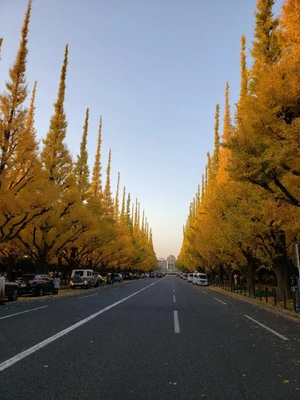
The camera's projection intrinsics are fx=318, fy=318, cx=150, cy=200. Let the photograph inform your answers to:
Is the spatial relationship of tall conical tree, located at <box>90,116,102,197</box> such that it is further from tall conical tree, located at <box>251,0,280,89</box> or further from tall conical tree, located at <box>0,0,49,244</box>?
tall conical tree, located at <box>251,0,280,89</box>

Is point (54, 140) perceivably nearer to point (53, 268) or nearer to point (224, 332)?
point (224, 332)

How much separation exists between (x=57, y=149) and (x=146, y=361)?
24.1 metres

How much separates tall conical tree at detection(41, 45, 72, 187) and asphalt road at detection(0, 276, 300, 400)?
1918cm

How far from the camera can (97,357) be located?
5652 mm

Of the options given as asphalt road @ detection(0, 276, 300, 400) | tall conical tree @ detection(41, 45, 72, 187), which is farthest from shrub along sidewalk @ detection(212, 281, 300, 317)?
tall conical tree @ detection(41, 45, 72, 187)

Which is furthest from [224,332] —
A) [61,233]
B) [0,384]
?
[61,233]

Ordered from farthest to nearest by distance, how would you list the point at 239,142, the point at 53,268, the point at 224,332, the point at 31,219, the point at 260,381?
the point at 53,268
the point at 31,219
the point at 239,142
the point at 224,332
the point at 260,381

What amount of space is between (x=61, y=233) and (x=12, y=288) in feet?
37.9

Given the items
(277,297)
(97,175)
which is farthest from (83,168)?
(277,297)

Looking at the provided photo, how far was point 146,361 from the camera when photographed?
5.46 meters

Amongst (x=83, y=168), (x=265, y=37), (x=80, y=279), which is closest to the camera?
(x=265, y=37)

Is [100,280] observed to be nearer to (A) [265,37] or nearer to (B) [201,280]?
(B) [201,280]

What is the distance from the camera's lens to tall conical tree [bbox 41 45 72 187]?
88.6 ft

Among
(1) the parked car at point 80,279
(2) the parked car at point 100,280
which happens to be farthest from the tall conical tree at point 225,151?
(2) the parked car at point 100,280
